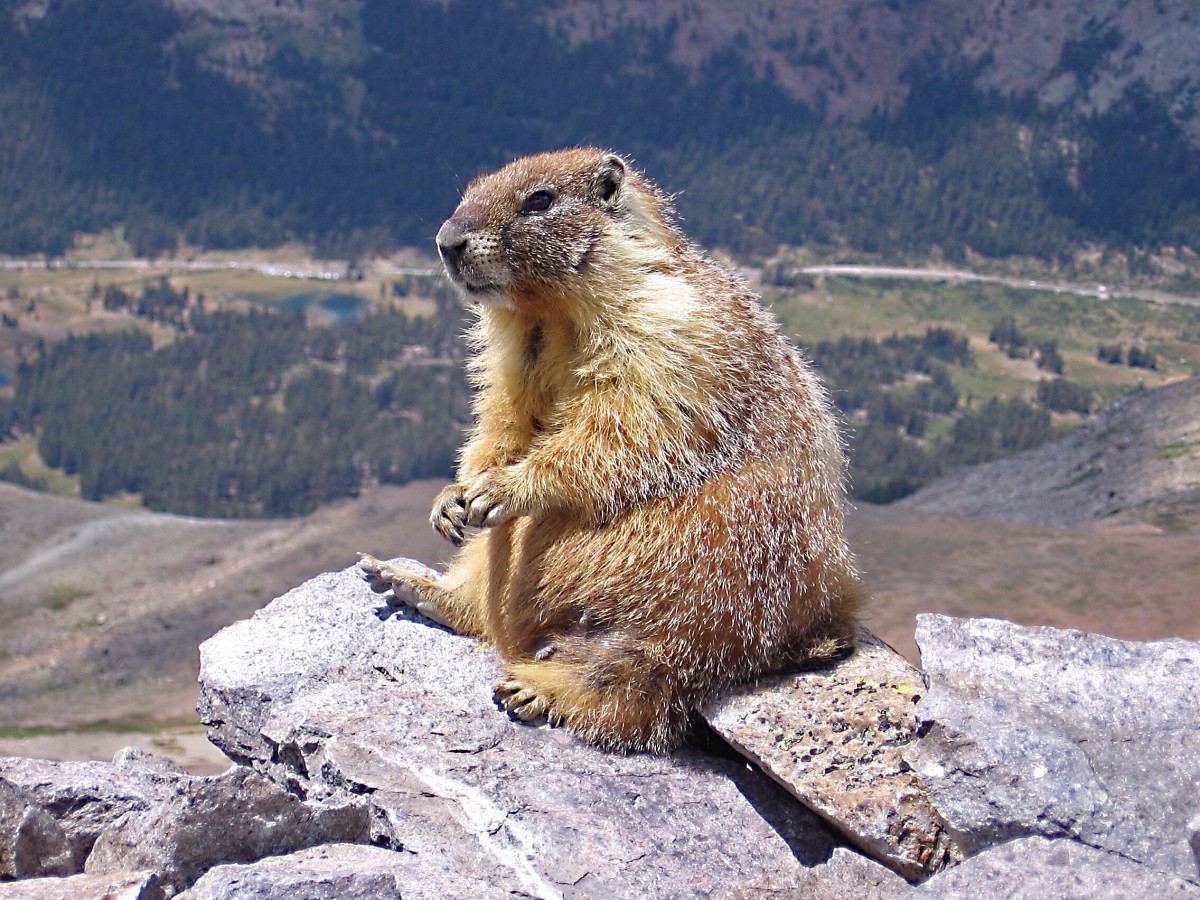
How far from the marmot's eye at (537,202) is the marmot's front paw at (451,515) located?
5.77 ft

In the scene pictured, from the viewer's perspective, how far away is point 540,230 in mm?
6848

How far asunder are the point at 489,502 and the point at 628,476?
83cm

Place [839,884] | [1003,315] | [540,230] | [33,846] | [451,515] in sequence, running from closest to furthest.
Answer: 1. [839,884]
2. [33,846]
3. [540,230]
4. [451,515]
5. [1003,315]

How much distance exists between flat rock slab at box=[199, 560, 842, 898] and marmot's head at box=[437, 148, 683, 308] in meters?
2.47

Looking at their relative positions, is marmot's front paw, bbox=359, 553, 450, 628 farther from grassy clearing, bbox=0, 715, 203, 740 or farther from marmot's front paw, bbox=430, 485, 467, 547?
grassy clearing, bbox=0, 715, 203, 740

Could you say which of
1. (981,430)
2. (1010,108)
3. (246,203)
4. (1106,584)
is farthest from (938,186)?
(1106,584)

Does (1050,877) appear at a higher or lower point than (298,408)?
higher

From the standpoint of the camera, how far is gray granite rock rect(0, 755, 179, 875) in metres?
6.45

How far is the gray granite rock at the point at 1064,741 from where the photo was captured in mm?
5137

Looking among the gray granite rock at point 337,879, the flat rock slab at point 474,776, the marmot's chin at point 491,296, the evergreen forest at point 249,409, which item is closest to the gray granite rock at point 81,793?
the flat rock slab at point 474,776

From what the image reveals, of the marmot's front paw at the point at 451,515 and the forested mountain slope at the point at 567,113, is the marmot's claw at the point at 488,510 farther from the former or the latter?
the forested mountain slope at the point at 567,113

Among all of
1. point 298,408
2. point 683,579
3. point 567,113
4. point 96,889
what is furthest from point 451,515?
point 567,113

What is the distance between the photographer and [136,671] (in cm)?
3738

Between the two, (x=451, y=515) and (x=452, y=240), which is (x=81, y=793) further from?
(x=452, y=240)
